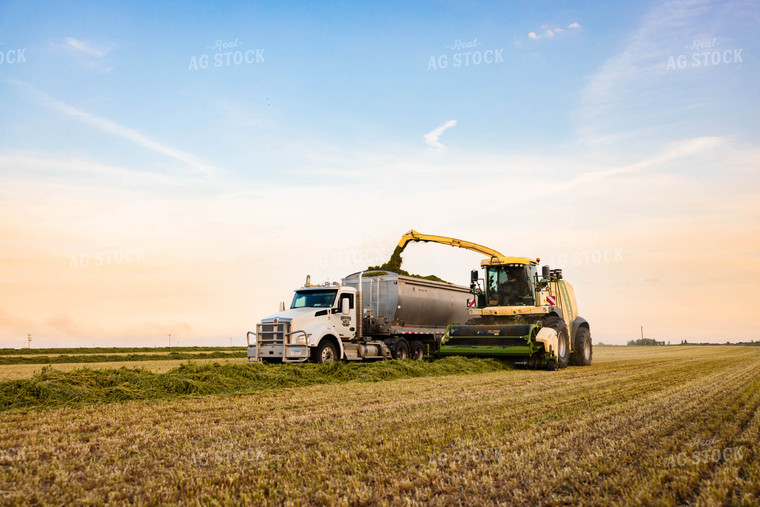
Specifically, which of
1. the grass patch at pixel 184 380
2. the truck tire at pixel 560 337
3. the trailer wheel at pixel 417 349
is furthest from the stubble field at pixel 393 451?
the trailer wheel at pixel 417 349

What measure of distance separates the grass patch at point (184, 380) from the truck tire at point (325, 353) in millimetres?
1963

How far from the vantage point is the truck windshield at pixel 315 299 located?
19.6 metres

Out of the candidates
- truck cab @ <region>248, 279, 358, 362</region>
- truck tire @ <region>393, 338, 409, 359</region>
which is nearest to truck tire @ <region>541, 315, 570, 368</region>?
truck tire @ <region>393, 338, 409, 359</region>

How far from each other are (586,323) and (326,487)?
20.8 meters

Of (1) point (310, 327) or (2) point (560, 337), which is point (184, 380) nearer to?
(1) point (310, 327)

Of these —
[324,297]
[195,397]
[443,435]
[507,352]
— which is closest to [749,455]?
[443,435]

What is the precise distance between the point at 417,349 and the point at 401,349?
1.22 metres

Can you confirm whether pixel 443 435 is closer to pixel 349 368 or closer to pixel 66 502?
pixel 66 502

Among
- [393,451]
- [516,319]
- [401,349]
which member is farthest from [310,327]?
[393,451]

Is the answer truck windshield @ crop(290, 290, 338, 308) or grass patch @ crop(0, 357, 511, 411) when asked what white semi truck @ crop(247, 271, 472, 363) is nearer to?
truck windshield @ crop(290, 290, 338, 308)

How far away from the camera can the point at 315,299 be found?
1970 cm

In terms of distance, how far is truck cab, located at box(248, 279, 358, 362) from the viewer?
17844mm

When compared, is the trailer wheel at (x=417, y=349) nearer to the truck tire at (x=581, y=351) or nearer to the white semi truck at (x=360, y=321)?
the white semi truck at (x=360, y=321)

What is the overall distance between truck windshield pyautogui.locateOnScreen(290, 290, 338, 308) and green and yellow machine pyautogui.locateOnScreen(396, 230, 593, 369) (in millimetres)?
4097
